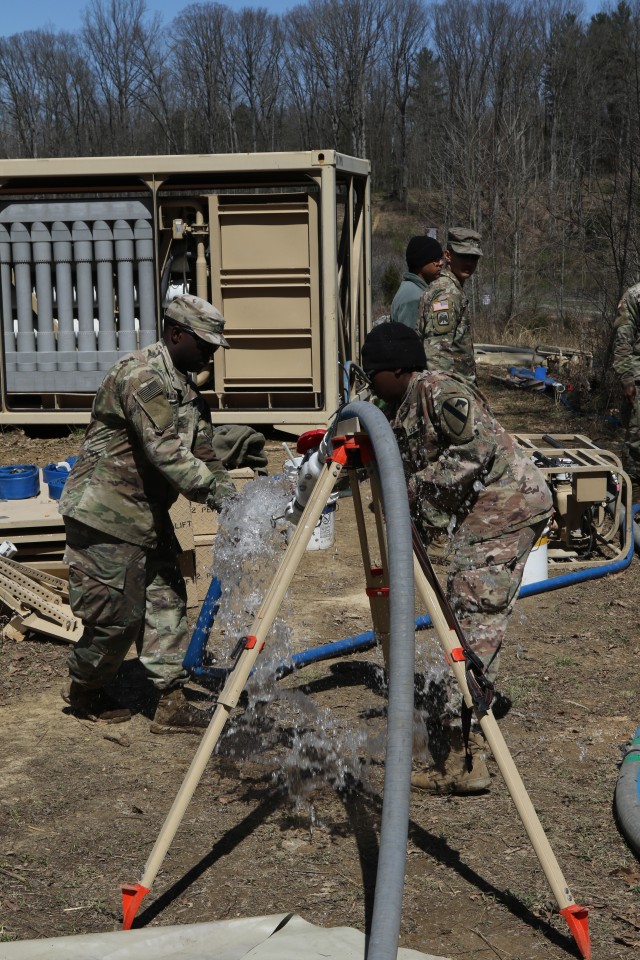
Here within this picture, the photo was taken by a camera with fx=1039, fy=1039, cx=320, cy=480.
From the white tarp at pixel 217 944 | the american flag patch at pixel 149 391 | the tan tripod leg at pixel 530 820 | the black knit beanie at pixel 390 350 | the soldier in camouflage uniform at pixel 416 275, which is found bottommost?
the white tarp at pixel 217 944

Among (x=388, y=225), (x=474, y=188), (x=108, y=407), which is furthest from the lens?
(x=388, y=225)

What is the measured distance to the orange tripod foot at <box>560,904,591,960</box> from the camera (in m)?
2.96

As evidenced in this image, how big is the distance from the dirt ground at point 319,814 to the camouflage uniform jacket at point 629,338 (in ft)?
9.43

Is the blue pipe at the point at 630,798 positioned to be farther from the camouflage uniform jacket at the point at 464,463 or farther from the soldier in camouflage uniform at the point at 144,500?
the soldier in camouflage uniform at the point at 144,500

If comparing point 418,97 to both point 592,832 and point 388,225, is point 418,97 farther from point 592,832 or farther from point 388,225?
point 592,832

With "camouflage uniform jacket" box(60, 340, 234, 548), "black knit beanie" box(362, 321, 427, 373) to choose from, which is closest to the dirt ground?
"camouflage uniform jacket" box(60, 340, 234, 548)

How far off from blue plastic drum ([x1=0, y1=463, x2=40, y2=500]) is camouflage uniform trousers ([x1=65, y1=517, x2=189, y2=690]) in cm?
247

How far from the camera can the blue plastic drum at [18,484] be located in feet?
22.7

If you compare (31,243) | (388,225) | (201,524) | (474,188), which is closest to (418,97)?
(388,225)

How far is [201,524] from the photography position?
6543 millimetres

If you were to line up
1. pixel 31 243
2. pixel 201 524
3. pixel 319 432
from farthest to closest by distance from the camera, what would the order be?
1. pixel 31 243
2. pixel 201 524
3. pixel 319 432

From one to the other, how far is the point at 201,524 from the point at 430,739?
254 centimetres

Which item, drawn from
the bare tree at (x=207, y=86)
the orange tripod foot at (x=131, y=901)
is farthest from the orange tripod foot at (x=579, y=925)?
the bare tree at (x=207, y=86)

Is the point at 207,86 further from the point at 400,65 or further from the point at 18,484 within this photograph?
the point at 18,484
